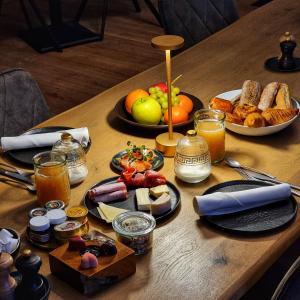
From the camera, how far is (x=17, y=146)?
6.92 feet

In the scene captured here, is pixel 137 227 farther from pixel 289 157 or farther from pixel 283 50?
pixel 283 50

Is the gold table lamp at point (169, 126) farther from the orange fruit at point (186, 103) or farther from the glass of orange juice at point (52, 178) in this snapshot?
the glass of orange juice at point (52, 178)

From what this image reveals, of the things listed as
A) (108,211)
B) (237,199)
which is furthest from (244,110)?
(108,211)

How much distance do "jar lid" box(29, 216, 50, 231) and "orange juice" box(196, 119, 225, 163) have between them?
567 mm

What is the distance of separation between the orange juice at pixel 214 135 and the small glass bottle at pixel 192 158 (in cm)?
9

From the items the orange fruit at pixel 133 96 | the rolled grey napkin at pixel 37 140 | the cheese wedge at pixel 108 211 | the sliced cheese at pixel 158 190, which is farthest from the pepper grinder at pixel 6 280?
the orange fruit at pixel 133 96

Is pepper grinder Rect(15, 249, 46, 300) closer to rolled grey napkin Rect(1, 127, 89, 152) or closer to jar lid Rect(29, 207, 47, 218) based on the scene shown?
jar lid Rect(29, 207, 47, 218)

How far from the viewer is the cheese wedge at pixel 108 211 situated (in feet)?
5.76

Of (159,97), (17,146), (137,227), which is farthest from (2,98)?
(137,227)

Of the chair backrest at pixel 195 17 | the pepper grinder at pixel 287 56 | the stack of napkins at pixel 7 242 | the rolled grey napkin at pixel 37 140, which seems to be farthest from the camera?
the chair backrest at pixel 195 17

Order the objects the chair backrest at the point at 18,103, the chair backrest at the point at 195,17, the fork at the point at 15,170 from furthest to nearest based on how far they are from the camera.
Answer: the chair backrest at the point at 195,17, the chair backrest at the point at 18,103, the fork at the point at 15,170

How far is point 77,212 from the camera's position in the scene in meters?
1.71

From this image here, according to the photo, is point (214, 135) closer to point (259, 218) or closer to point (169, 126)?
point (169, 126)

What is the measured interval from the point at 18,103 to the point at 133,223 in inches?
37.1
